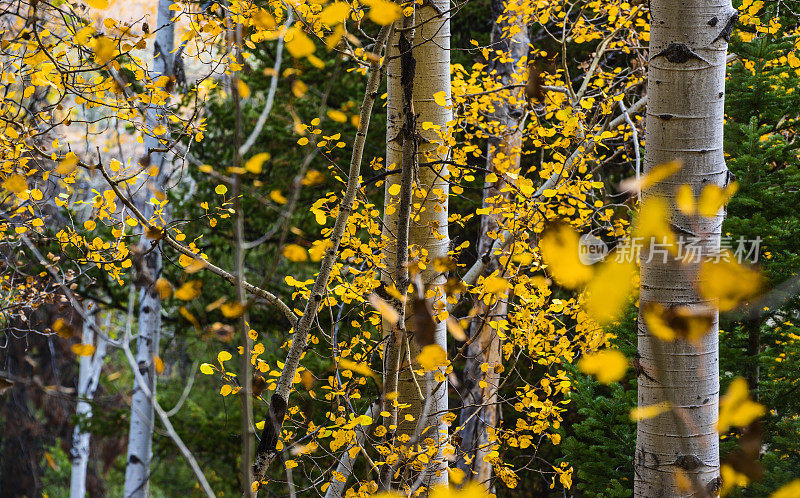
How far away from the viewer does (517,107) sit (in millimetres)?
4715

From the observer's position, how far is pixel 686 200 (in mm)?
1429

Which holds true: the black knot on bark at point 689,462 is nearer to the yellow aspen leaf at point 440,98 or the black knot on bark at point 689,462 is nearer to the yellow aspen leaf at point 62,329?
the yellow aspen leaf at point 440,98

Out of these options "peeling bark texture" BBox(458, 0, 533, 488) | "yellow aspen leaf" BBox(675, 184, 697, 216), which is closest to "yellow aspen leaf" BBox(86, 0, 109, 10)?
"yellow aspen leaf" BBox(675, 184, 697, 216)

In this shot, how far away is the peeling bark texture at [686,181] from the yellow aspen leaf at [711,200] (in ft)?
0.07

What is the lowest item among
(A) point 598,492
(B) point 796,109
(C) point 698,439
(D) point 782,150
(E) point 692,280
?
(A) point 598,492

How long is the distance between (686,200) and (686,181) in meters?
0.06

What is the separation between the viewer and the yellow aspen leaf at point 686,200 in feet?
4.69

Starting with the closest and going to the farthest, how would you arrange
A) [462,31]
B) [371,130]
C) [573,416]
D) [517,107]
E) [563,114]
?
[563,114] < [517,107] < [573,416] < [371,130] < [462,31]

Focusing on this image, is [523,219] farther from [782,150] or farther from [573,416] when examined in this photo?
[573,416]

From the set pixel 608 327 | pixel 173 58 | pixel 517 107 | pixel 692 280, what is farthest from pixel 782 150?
pixel 173 58

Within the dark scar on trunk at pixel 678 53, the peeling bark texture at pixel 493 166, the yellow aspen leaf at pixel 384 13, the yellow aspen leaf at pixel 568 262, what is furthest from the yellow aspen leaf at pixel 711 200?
the peeling bark texture at pixel 493 166

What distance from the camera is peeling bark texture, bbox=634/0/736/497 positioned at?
4.70 feet

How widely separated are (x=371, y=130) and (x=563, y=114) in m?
3.25

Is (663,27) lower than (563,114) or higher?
lower
